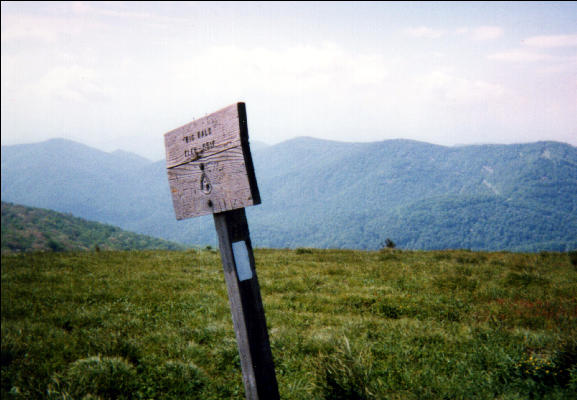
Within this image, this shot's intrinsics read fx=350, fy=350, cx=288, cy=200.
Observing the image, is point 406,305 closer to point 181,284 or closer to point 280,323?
point 280,323

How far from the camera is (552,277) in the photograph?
8539mm

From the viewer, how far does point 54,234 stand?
10044 cm

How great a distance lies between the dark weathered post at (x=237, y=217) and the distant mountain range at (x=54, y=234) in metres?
81.7

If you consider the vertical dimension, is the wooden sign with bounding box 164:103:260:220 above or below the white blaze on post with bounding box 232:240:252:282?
above

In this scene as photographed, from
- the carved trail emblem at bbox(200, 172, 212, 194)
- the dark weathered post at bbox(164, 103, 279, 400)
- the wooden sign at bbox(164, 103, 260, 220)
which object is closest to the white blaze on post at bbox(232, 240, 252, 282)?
the dark weathered post at bbox(164, 103, 279, 400)

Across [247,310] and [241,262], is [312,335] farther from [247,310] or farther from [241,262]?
[241,262]

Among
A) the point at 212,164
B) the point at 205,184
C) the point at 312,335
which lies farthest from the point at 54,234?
the point at 212,164

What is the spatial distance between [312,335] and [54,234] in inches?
4558

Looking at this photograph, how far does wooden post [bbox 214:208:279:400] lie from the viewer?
314 centimetres

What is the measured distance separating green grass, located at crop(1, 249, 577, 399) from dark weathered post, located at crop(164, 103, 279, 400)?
1850mm

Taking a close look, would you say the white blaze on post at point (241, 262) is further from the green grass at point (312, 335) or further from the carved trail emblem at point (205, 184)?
the green grass at point (312, 335)

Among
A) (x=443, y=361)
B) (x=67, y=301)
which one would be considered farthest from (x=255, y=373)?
(x=67, y=301)

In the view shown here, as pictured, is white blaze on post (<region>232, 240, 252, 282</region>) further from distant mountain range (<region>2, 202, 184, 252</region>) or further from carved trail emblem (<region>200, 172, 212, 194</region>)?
distant mountain range (<region>2, 202, 184, 252</region>)

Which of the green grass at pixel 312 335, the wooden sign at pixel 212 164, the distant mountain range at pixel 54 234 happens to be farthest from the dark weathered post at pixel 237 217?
the distant mountain range at pixel 54 234
